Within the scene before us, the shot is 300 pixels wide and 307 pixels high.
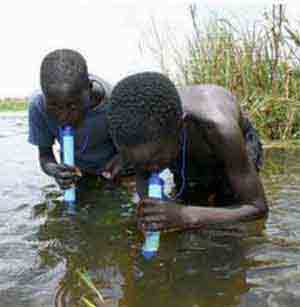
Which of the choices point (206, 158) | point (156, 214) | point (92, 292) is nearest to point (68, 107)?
point (206, 158)

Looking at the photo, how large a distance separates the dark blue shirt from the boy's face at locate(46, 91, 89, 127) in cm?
43

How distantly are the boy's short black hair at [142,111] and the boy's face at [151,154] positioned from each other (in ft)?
0.09

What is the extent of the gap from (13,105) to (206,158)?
17884 mm

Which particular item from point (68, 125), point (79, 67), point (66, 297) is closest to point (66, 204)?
point (68, 125)

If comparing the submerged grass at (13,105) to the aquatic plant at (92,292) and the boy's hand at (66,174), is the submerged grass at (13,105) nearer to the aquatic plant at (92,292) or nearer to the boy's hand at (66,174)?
the boy's hand at (66,174)

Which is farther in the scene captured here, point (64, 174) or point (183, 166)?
point (64, 174)

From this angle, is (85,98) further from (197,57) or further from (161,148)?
(197,57)

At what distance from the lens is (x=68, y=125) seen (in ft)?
11.9

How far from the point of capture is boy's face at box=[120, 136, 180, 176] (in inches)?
97.5

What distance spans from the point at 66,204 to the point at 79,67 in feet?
3.51

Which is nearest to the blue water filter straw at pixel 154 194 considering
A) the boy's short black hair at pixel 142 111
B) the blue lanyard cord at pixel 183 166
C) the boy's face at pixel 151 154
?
the boy's face at pixel 151 154

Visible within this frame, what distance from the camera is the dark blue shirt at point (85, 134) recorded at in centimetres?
414

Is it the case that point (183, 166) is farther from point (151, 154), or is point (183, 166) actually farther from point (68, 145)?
point (151, 154)

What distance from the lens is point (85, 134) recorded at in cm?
421
